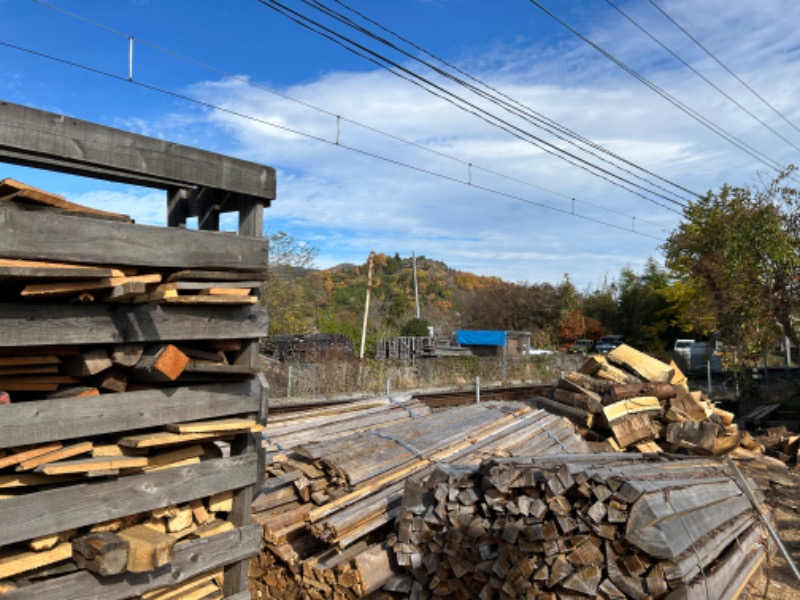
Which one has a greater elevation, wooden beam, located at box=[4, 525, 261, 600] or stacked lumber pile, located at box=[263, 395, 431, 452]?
wooden beam, located at box=[4, 525, 261, 600]

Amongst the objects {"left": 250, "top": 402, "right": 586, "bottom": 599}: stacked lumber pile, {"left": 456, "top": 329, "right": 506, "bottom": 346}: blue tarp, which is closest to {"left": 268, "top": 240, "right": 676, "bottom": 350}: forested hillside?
{"left": 456, "top": 329, "right": 506, "bottom": 346}: blue tarp

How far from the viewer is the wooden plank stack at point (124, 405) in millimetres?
3312

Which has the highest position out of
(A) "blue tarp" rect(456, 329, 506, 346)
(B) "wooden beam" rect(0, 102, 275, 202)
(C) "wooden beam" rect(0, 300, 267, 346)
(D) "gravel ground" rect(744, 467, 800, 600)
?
(B) "wooden beam" rect(0, 102, 275, 202)

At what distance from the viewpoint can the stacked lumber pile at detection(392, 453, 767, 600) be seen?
539cm

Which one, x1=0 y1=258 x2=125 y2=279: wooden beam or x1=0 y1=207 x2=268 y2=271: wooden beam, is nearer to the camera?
x1=0 y1=258 x2=125 y2=279: wooden beam

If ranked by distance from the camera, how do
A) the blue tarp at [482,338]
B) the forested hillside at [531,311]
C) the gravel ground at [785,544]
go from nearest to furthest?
the gravel ground at [785,544], the forested hillside at [531,311], the blue tarp at [482,338]

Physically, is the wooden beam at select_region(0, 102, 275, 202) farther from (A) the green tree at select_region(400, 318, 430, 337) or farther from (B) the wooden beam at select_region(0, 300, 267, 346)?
(A) the green tree at select_region(400, 318, 430, 337)

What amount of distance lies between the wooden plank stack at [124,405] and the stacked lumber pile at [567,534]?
2476 mm

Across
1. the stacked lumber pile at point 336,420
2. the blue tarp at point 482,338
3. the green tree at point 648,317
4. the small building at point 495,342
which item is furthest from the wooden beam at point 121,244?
the green tree at point 648,317

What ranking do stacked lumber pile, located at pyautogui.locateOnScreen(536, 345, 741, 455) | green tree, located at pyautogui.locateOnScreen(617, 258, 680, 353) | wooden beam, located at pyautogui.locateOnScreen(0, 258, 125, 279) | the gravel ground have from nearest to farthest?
wooden beam, located at pyautogui.locateOnScreen(0, 258, 125, 279)
the gravel ground
stacked lumber pile, located at pyautogui.locateOnScreen(536, 345, 741, 455)
green tree, located at pyautogui.locateOnScreen(617, 258, 680, 353)

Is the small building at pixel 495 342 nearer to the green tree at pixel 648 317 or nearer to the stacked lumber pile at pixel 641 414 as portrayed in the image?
the green tree at pixel 648 317

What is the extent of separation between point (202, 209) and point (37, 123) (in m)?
1.21

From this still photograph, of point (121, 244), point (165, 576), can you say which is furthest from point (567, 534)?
point (121, 244)

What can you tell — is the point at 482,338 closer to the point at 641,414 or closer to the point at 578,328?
the point at 578,328
